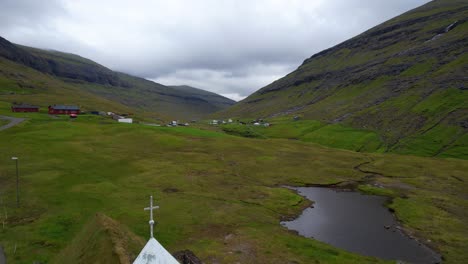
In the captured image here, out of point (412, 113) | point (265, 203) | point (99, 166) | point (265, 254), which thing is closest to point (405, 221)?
point (265, 203)

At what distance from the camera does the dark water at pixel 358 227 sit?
43.3 metres

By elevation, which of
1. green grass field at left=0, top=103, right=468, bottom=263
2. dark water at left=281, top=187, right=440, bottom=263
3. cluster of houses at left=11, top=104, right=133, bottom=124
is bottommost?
dark water at left=281, top=187, right=440, bottom=263

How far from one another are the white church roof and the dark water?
118ft

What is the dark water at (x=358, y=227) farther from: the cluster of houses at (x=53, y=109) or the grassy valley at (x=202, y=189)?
the cluster of houses at (x=53, y=109)

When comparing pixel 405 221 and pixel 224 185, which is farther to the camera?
pixel 224 185

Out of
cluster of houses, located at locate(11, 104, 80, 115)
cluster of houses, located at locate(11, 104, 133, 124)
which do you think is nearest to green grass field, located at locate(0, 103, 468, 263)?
cluster of houses, located at locate(11, 104, 133, 124)

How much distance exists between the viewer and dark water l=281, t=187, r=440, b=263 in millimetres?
43312

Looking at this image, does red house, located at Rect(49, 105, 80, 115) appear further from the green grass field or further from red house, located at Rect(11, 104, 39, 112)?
the green grass field

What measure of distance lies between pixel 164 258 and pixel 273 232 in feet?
109

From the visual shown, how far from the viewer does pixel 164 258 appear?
15.1 m

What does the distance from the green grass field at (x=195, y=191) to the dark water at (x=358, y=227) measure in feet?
9.56

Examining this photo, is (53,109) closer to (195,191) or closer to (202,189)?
(202,189)

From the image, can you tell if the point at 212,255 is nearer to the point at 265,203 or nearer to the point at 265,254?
the point at 265,254

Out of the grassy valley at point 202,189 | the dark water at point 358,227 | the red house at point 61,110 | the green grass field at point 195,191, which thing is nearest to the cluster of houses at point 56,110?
the red house at point 61,110
